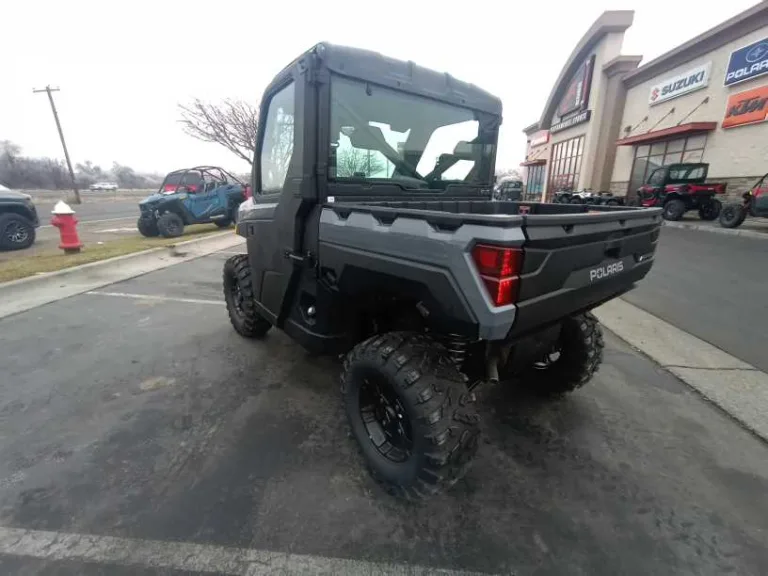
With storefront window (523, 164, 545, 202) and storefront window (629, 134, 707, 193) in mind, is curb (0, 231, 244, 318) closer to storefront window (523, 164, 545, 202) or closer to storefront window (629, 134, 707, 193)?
storefront window (629, 134, 707, 193)

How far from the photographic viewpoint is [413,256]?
5.57ft

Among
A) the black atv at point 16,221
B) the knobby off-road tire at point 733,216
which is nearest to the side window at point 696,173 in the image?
the knobby off-road tire at point 733,216

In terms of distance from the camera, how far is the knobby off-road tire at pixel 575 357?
2.71 m

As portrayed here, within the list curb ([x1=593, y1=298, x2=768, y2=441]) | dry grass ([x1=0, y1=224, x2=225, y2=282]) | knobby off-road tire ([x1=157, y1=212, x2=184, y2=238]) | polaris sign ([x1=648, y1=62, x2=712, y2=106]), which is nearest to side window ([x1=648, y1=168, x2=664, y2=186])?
polaris sign ([x1=648, y1=62, x2=712, y2=106])

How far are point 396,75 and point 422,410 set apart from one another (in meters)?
2.09

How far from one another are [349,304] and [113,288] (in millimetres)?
5221

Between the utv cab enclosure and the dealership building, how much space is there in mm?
18524

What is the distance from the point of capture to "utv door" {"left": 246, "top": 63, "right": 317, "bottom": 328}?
2291 mm

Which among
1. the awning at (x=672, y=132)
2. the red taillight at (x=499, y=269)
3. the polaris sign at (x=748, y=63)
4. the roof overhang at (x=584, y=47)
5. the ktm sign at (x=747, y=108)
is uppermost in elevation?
the roof overhang at (x=584, y=47)

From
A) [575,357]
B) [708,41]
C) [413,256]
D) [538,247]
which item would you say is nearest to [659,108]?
[708,41]

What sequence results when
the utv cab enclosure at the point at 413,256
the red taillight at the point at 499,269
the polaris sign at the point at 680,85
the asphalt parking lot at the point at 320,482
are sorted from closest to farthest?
the red taillight at the point at 499,269
the utv cab enclosure at the point at 413,256
the asphalt parking lot at the point at 320,482
the polaris sign at the point at 680,85

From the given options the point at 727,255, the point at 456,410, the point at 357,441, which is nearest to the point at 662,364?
the point at 456,410

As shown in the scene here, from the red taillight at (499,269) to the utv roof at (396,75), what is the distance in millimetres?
1501

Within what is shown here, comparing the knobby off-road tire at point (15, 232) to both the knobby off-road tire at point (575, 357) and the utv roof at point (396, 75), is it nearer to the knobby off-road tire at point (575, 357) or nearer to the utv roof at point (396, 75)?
the utv roof at point (396, 75)
